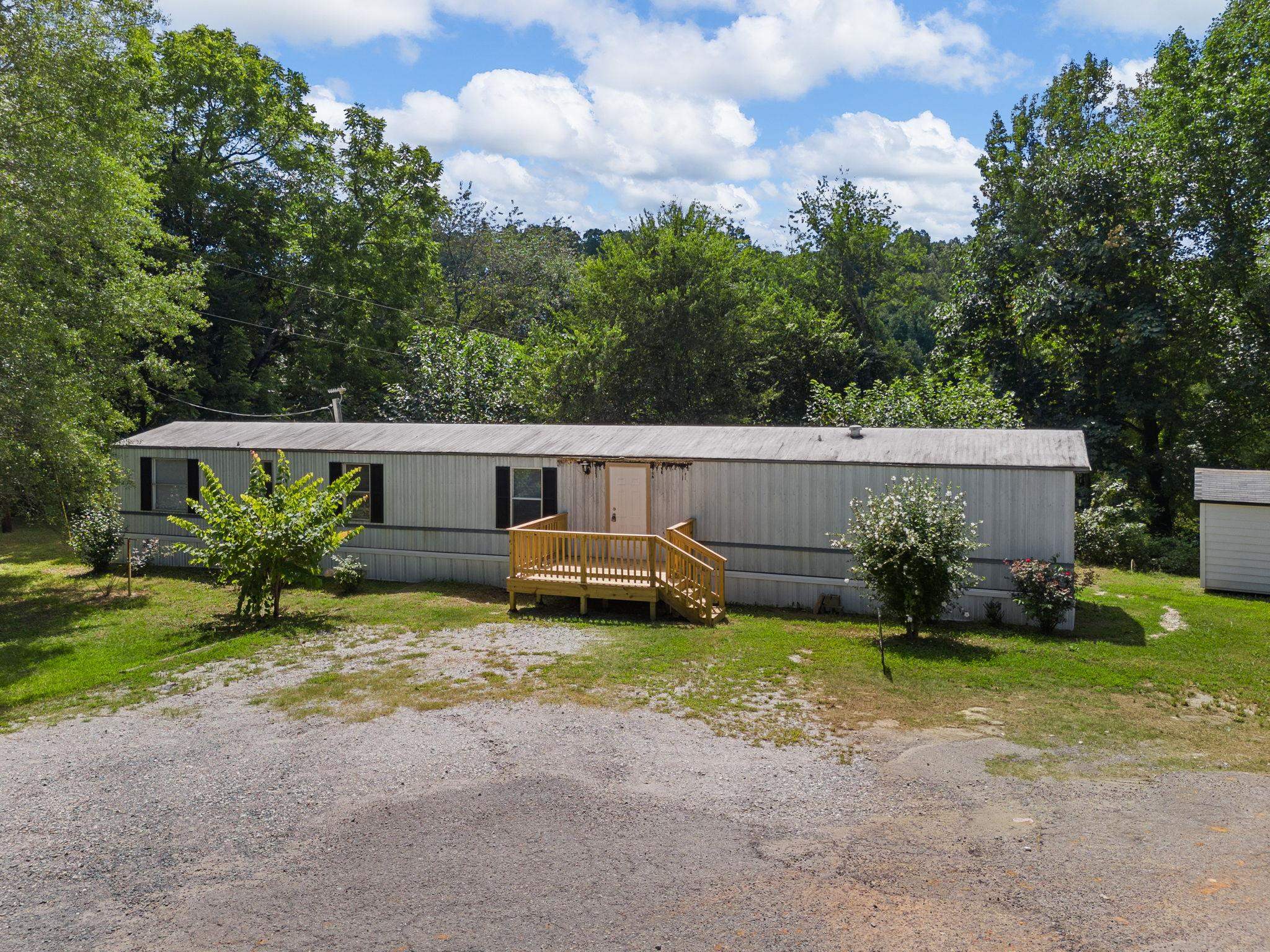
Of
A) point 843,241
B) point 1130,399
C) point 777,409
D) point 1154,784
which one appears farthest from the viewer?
point 843,241

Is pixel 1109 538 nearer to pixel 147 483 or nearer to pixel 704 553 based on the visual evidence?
pixel 704 553

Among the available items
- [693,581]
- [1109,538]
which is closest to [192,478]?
[693,581]

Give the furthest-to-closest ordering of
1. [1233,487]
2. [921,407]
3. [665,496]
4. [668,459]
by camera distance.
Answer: [921,407]
[1233,487]
[665,496]
[668,459]

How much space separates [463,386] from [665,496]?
15.3 metres

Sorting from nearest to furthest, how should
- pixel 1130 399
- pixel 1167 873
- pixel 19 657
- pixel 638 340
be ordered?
pixel 1167 873
pixel 19 657
pixel 1130 399
pixel 638 340

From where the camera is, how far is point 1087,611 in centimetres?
1491

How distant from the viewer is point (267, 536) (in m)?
13.6

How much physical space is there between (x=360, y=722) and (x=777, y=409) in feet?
82.7

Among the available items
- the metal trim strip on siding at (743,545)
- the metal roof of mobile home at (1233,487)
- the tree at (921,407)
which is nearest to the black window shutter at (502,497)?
the metal trim strip on siding at (743,545)

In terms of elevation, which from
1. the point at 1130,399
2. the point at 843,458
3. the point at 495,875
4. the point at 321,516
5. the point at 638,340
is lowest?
the point at 495,875

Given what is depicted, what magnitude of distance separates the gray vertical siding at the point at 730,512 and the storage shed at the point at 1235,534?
6.02 meters

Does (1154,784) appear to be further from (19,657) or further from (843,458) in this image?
(19,657)

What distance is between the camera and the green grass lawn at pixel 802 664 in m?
9.05

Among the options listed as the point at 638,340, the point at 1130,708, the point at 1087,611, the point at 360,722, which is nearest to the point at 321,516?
the point at 360,722
